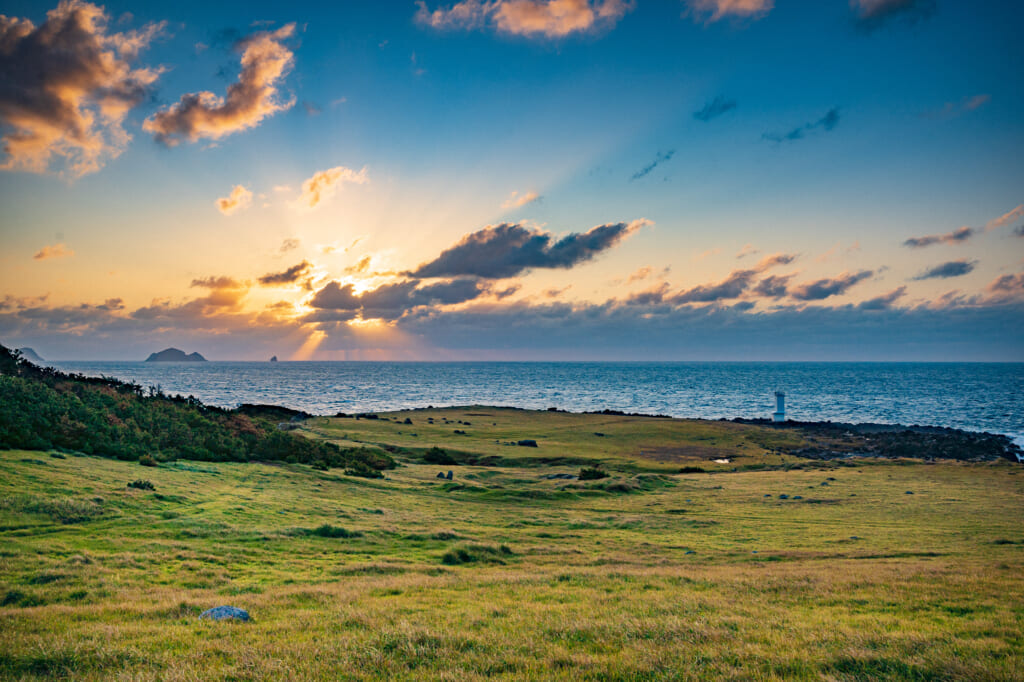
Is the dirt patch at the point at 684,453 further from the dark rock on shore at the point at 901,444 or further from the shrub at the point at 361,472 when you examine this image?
the shrub at the point at 361,472

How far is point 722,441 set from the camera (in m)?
67.6

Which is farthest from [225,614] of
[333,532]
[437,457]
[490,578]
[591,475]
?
[437,457]

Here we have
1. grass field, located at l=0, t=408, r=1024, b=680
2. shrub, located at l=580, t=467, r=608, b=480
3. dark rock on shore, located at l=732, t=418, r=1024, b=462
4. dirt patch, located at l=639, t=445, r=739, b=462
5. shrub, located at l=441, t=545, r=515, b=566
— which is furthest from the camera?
dirt patch, located at l=639, t=445, r=739, b=462

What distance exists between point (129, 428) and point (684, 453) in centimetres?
5404

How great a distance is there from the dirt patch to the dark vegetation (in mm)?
31557

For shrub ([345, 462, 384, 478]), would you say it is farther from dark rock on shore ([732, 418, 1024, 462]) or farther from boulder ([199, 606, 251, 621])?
dark rock on shore ([732, 418, 1024, 462])

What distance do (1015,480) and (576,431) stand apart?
154 feet

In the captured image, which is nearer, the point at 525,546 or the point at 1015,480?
the point at 525,546

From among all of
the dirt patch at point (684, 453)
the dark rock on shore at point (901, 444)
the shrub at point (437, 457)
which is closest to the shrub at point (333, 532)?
the shrub at point (437, 457)

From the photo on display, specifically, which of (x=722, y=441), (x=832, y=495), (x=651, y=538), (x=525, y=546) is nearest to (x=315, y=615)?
(x=525, y=546)

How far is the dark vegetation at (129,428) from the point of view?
2636 centimetres

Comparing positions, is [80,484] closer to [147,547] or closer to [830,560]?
[147,547]

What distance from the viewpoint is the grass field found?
8.69m

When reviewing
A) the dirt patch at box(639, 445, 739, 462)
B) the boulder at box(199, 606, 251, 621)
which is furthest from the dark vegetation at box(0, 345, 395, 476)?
the dirt patch at box(639, 445, 739, 462)
